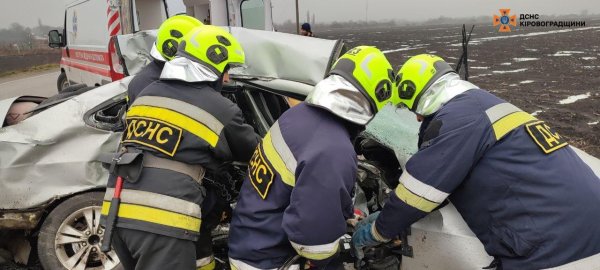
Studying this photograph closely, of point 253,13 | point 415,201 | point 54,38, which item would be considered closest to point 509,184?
point 415,201

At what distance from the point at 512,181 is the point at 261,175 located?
1.02m

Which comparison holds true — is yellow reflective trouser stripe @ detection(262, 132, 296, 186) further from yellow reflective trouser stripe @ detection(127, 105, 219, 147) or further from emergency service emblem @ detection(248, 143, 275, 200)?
yellow reflective trouser stripe @ detection(127, 105, 219, 147)

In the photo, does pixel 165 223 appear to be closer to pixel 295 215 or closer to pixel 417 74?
pixel 295 215

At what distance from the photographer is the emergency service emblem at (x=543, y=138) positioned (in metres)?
1.87

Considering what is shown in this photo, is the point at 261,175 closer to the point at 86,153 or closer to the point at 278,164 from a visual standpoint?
the point at 278,164

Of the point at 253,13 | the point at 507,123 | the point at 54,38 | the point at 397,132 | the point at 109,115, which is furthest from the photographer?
the point at 54,38

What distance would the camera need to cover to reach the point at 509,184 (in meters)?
1.85

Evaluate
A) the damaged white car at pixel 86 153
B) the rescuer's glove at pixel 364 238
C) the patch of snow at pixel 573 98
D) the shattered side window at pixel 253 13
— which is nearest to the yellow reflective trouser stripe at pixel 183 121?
the rescuer's glove at pixel 364 238

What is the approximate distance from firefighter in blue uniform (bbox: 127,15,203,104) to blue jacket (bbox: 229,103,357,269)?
1.59 metres

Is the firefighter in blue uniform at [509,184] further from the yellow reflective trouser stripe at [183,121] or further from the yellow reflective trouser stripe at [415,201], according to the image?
the yellow reflective trouser stripe at [183,121]

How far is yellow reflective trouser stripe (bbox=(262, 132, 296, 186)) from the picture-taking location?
1777mm

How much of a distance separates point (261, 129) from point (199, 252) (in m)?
0.99

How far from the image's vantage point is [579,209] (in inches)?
72.6

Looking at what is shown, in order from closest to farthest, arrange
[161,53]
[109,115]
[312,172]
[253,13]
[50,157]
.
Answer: [312,172] → [50,157] → [161,53] → [109,115] → [253,13]
